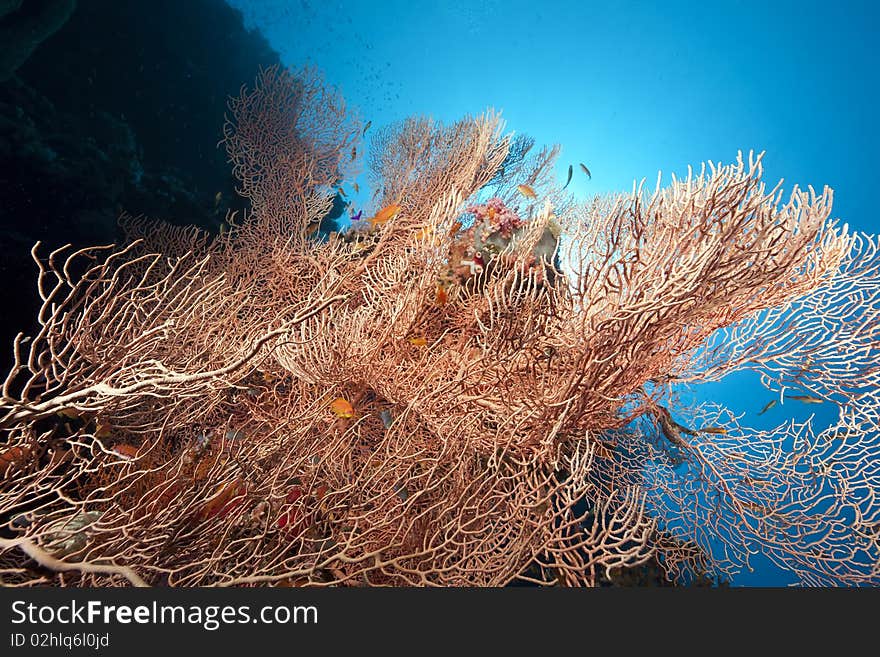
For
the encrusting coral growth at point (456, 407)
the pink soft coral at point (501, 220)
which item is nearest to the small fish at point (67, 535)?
the encrusting coral growth at point (456, 407)

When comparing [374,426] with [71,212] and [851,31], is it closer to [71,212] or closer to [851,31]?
[71,212]

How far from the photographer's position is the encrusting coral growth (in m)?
1.73

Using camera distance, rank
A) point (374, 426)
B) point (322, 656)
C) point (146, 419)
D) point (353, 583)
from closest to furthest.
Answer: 1. point (322, 656)
2. point (353, 583)
3. point (146, 419)
4. point (374, 426)

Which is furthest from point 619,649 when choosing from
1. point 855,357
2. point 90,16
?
point 90,16

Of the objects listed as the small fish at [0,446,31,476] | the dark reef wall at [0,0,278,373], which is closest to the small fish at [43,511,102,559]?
the small fish at [0,446,31,476]

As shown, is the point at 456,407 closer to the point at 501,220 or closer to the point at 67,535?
the point at 67,535

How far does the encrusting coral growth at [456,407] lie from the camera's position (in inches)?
68.2

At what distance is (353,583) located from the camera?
2.25 meters

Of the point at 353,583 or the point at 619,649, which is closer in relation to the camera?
the point at 619,649

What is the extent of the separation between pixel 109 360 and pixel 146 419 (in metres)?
2.64

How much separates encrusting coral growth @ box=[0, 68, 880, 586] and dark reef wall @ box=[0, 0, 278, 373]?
10.3ft

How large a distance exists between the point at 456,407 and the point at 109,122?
397 inches

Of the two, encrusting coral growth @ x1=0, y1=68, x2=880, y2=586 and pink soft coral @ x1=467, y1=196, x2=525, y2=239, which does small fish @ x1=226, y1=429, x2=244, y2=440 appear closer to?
encrusting coral growth @ x1=0, y1=68, x2=880, y2=586

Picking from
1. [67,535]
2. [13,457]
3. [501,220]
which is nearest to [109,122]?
[501,220]
